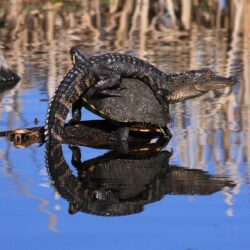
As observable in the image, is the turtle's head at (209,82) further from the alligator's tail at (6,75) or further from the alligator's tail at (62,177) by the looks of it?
the alligator's tail at (6,75)

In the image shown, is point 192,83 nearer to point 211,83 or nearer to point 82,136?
point 211,83

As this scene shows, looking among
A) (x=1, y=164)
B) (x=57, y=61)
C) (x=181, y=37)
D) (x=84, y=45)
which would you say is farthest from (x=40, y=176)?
(x=181, y=37)

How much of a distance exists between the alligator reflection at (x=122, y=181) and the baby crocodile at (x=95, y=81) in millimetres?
395

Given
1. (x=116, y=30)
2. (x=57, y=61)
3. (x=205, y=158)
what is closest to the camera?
(x=205, y=158)

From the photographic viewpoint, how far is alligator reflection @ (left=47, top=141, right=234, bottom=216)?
6914mm

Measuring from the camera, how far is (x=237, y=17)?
1634 cm

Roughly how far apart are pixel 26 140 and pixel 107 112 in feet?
2.64

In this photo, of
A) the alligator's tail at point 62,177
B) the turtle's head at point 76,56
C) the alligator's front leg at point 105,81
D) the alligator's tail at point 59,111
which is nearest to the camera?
the alligator's tail at point 62,177

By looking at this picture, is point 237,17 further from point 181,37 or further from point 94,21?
point 94,21

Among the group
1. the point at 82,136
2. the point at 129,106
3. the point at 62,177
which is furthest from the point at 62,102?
the point at 62,177

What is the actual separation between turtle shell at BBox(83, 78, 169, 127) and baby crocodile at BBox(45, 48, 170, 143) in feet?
0.30

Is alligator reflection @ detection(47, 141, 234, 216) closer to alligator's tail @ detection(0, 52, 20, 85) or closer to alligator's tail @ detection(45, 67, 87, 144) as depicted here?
alligator's tail @ detection(45, 67, 87, 144)

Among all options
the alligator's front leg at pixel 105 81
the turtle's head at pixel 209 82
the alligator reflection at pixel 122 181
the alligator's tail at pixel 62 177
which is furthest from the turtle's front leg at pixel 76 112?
the turtle's head at pixel 209 82

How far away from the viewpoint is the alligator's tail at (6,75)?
1203 centimetres
